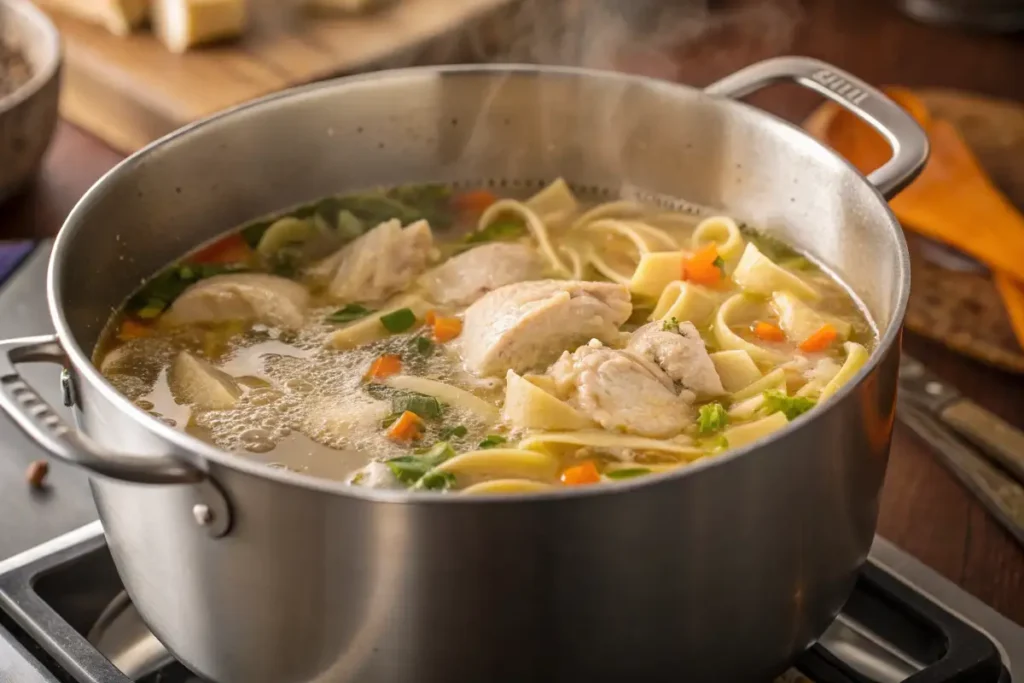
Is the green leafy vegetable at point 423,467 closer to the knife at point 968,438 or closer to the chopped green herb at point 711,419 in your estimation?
the chopped green herb at point 711,419

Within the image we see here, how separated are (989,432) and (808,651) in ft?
2.78

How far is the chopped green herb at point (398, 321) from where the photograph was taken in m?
2.54

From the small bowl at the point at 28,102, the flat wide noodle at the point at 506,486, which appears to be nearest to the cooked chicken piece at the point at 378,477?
the flat wide noodle at the point at 506,486

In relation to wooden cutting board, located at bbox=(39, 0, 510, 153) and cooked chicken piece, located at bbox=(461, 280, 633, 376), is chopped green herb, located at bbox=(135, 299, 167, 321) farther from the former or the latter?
wooden cutting board, located at bbox=(39, 0, 510, 153)

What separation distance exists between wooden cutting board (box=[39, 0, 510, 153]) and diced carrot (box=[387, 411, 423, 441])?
5.86 feet

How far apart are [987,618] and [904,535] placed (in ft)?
1.24

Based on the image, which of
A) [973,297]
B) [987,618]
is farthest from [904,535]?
[973,297]

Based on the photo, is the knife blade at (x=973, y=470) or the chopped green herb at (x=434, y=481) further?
the knife blade at (x=973, y=470)

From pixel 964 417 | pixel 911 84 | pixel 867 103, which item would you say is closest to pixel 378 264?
pixel 867 103

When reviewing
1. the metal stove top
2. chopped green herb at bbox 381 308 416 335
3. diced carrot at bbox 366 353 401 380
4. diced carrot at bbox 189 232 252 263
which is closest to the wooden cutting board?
diced carrot at bbox 189 232 252 263

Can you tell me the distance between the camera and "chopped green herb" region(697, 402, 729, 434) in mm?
2209

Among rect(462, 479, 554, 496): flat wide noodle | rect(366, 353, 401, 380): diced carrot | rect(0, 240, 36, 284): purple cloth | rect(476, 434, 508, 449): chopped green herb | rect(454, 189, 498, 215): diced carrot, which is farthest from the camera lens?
rect(0, 240, 36, 284): purple cloth

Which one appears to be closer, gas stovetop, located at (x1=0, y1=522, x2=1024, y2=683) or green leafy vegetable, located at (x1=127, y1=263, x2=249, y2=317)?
gas stovetop, located at (x1=0, y1=522, x2=1024, y2=683)

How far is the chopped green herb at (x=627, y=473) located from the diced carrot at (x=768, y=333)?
58 cm
